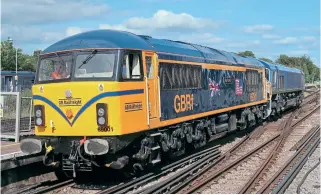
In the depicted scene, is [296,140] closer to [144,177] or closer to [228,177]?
[228,177]

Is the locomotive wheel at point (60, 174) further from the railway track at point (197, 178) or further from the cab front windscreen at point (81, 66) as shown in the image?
A: the railway track at point (197, 178)

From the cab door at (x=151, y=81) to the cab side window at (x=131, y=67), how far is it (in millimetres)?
219

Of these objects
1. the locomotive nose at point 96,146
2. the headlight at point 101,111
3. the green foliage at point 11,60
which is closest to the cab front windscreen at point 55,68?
the headlight at point 101,111

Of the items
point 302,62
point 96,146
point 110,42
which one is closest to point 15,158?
point 96,146

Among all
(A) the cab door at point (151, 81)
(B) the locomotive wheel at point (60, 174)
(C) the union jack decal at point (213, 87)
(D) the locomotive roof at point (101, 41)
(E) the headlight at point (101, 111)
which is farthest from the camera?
(C) the union jack decal at point (213, 87)

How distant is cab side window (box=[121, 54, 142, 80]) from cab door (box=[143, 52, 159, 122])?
0.72 ft

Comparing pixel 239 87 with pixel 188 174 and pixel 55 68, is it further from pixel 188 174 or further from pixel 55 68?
pixel 55 68

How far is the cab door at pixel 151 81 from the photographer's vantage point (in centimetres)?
1016

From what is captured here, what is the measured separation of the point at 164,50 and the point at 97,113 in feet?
9.82

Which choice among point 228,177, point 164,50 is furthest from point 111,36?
point 228,177

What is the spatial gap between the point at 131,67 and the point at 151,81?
2.60 ft

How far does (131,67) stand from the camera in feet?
31.9

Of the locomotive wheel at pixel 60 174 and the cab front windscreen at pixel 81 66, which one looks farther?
the locomotive wheel at pixel 60 174

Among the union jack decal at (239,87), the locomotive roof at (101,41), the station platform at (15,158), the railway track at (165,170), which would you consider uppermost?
the locomotive roof at (101,41)
